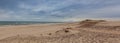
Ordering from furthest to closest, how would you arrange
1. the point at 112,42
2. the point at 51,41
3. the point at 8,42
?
the point at 8,42 → the point at 51,41 → the point at 112,42

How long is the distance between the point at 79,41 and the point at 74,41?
0.27 meters

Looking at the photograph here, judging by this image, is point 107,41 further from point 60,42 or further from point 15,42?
point 15,42

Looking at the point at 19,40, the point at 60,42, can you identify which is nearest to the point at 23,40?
the point at 19,40

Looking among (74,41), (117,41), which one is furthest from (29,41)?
(117,41)

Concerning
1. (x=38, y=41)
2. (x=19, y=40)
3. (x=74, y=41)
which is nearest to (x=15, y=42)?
(x=19, y=40)

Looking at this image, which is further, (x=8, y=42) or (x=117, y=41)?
(x=8, y=42)

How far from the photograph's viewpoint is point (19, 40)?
10.2 meters

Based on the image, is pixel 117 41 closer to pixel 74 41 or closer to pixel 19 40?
pixel 74 41

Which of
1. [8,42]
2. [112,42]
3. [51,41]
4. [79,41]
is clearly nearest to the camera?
[112,42]

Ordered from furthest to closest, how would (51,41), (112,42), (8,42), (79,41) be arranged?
(8,42), (51,41), (79,41), (112,42)

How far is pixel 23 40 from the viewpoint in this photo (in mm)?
10109

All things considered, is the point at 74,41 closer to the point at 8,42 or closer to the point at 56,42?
the point at 56,42

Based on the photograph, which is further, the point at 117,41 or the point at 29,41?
the point at 29,41

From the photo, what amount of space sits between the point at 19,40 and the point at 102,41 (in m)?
4.94
